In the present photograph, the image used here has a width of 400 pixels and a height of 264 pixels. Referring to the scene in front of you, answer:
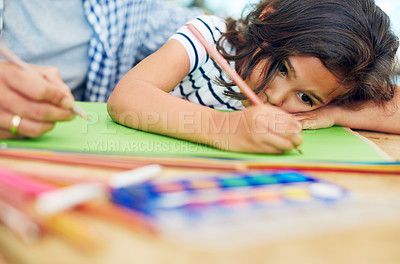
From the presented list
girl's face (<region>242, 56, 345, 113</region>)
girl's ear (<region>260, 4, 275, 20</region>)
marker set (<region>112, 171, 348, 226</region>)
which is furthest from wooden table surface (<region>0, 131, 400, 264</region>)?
girl's ear (<region>260, 4, 275, 20</region>)

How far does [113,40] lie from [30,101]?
0.45 meters

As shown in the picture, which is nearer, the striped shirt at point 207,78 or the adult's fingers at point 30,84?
the adult's fingers at point 30,84

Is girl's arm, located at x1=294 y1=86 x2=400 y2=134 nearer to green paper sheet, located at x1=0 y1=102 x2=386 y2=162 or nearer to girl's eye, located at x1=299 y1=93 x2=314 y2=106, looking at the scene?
girl's eye, located at x1=299 y1=93 x2=314 y2=106

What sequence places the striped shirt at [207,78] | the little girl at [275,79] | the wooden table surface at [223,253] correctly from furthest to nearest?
the striped shirt at [207,78], the little girl at [275,79], the wooden table surface at [223,253]

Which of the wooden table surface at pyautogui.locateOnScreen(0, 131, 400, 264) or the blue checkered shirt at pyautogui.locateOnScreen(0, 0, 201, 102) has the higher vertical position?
the blue checkered shirt at pyautogui.locateOnScreen(0, 0, 201, 102)

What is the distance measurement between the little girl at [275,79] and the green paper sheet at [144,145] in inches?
0.7

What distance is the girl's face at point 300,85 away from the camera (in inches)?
24.2

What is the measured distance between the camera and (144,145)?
427mm

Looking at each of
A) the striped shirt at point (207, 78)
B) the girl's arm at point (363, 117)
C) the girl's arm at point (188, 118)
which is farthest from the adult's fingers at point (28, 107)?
the girl's arm at point (363, 117)

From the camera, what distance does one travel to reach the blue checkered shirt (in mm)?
758

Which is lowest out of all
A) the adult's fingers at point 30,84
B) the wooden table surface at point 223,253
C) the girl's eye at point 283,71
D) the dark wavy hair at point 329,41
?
the wooden table surface at point 223,253

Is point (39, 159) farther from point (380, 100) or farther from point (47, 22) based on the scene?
point (380, 100)

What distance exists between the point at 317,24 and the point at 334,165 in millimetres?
354

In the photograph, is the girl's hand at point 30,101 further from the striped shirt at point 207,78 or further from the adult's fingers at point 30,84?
the striped shirt at point 207,78
